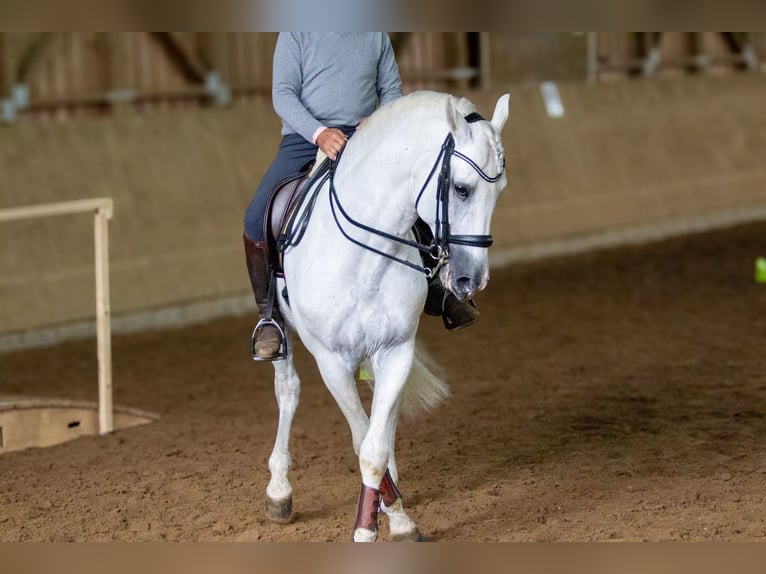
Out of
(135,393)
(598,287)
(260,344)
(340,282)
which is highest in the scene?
(340,282)

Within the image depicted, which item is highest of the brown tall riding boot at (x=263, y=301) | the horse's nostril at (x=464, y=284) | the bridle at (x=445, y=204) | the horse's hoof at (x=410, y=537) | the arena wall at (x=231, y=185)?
the bridle at (x=445, y=204)

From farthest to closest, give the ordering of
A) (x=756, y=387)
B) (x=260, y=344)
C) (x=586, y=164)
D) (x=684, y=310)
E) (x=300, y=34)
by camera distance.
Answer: (x=586, y=164) < (x=684, y=310) < (x=756, y=387) < (x=260, y=344) < (x=300, y=34)

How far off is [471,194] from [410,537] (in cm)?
155

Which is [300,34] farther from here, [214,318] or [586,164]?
[586,164]

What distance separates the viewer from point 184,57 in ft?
37.6

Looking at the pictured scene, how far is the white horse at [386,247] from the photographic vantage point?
372cm

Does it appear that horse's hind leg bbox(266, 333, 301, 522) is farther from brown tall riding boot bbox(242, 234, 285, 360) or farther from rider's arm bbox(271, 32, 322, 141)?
rider's arm bbox(271, 32, 322, 141)

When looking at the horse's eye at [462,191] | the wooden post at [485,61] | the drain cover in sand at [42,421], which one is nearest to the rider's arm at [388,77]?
the horse's eye at [462,191]

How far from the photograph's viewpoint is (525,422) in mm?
6348

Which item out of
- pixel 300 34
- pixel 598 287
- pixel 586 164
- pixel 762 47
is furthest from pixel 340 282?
pixel 762 47

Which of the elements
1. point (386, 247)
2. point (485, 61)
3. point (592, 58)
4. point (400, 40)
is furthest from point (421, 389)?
point (592, 58)

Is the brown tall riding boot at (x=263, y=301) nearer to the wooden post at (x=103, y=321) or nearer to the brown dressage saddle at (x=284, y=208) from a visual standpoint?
the brown dressage saddle at (x=284, y=208)

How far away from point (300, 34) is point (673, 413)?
3.33 meters

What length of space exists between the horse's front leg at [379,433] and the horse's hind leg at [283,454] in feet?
2.28
